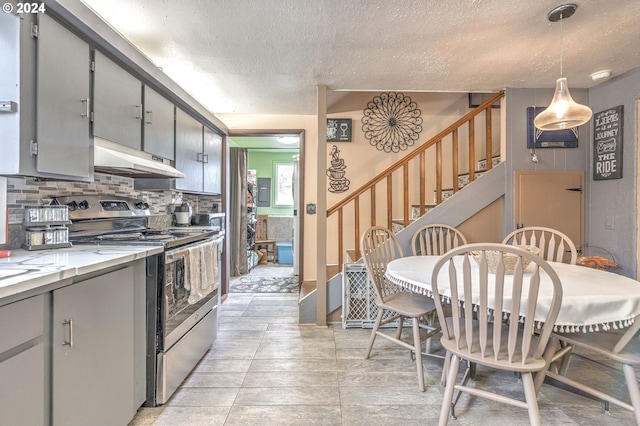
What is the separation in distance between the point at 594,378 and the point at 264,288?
11.2 ft

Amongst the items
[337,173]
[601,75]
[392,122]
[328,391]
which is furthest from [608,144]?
[328,391]

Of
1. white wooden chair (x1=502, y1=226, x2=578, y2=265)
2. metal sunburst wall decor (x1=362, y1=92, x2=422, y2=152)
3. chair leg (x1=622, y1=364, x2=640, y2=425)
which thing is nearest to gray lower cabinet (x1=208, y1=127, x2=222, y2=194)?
metal sunburst wall decor (x1=362, y1=92, x2=422, y2=152)

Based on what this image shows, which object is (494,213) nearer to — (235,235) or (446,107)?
A: (446,107)

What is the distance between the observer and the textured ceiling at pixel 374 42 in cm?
180

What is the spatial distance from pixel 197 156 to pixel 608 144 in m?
3.89

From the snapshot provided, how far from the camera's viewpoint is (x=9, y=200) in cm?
156

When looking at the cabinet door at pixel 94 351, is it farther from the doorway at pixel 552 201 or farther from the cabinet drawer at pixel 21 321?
the doorway at pixel 552 201

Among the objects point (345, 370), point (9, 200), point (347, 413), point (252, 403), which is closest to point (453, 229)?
point (345, 370)

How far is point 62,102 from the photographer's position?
4.88ft

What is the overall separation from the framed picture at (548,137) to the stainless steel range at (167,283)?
3142 millimetres

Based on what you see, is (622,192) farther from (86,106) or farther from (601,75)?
(86,106)

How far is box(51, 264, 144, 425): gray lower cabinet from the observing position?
1.15 metres

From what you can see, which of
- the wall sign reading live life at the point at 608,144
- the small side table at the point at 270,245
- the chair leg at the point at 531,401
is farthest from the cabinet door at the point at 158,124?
the wall sign reading live life at the point at 608,144

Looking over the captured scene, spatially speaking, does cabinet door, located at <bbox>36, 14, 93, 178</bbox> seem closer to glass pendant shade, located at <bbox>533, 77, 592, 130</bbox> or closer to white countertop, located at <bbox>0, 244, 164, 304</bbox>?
white countertop, located at <bbox>0, 244, 164, 304</bbox>
